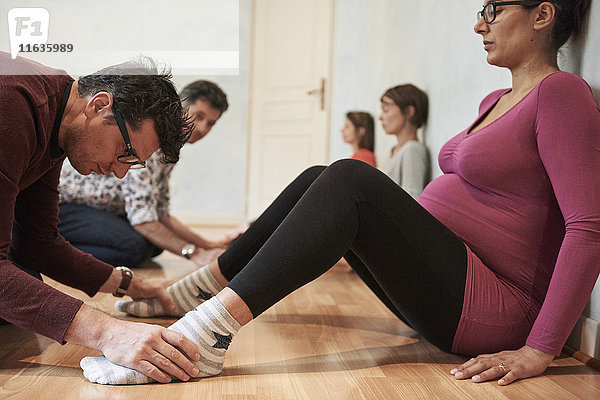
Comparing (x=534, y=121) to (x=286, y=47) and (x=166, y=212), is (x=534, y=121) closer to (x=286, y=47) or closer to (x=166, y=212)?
(x=166, y=212)

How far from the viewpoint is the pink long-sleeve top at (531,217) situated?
115 centimetres

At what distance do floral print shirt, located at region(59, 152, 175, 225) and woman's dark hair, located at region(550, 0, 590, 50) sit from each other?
1566 mm

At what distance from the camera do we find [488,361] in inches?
47.4

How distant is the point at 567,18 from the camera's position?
4.59ft

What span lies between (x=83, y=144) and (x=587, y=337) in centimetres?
114

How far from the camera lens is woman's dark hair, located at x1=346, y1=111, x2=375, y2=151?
3822 mm

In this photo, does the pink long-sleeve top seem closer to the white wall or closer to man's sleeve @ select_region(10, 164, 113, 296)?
man's sleeve @ select_region(10, 164, 113, 296)

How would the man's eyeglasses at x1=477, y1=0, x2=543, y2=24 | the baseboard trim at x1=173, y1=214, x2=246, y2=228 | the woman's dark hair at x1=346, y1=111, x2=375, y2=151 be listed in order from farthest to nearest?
the baseboard trim at x1=173, y1=214, x2=246, y2=228, the woman's dark hair at x1=346, y1=111, x2=375, y2=151, the man's eyeglasses at x1=477, y1=0, x2=543, y2=24

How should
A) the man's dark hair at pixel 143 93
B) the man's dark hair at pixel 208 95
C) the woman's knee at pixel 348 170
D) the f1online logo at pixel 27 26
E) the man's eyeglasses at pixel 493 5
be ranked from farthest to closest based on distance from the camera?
the man's dark hair at pixel 208 95, the man's eyeglasses at pixel 493 5, the woman's knee at pixel 348 170, the man's dark hair at pixel 143 93, the f1online logo at pixel 27 26

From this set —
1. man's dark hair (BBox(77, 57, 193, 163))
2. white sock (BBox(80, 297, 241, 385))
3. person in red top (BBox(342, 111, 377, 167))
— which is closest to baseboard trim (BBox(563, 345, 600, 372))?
white sock (BBox(80, 297, 241, 385))

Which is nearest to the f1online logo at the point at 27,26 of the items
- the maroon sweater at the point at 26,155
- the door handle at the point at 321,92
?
the maroon sweater at the point at 26,155

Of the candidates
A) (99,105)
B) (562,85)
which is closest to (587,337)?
(562,85)

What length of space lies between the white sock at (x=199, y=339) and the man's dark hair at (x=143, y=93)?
1.01ft

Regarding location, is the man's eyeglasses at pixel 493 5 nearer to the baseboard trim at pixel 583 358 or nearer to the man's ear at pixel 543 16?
the man's ear at pixel 543 16
